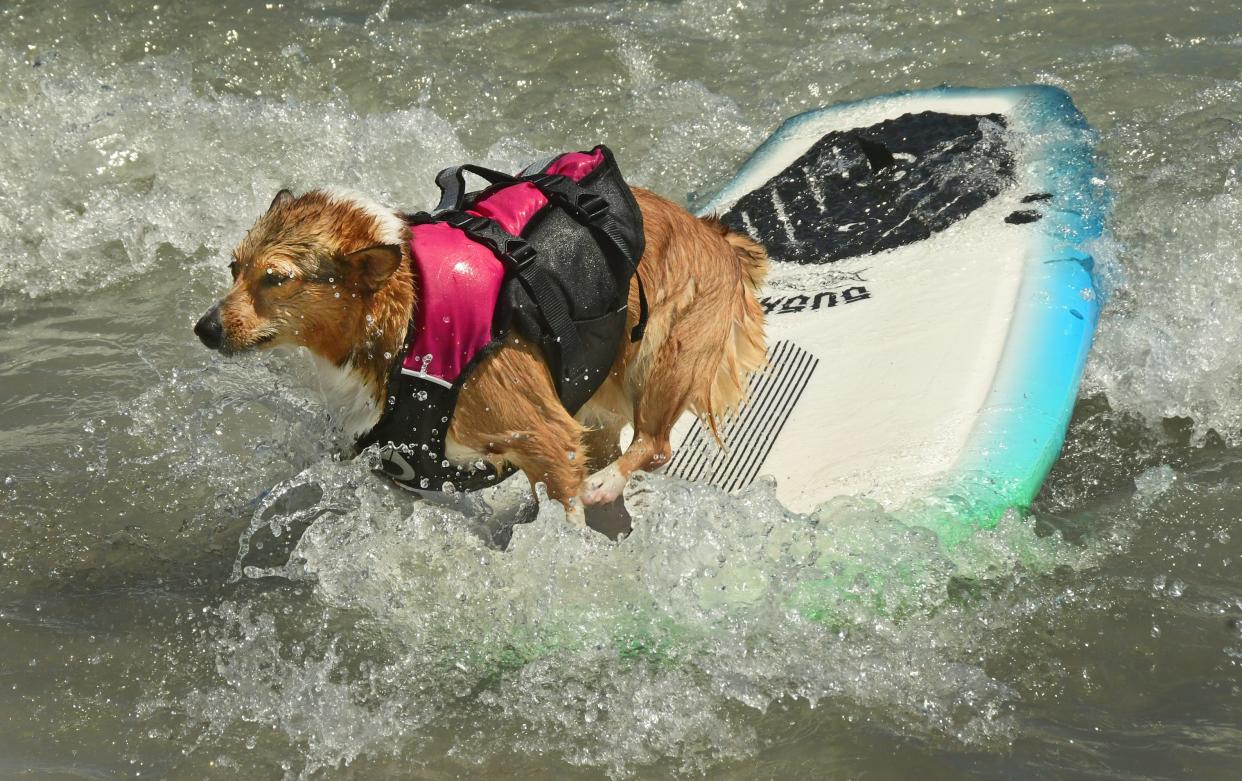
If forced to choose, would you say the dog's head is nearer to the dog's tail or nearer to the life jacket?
the life jacket

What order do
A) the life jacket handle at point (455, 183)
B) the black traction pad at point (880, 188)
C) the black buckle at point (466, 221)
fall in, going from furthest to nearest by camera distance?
1. the black traction pad at point (880, 188)
2. the life jacket handle at point (455, 183)
3. the black buckle at point (466, 221)

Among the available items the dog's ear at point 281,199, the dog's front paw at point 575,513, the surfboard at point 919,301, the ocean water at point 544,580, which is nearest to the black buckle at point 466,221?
the dog's ear at point 281,199

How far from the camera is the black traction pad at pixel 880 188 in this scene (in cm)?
479

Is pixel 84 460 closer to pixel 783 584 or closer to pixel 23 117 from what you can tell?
pixel 783 584

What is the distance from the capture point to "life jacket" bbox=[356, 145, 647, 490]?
9.37 ft

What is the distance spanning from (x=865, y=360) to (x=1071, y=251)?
3.11 feet

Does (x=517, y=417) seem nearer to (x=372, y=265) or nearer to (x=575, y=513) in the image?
(x=575, y=513)

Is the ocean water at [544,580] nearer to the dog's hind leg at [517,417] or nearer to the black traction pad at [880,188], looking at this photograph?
the dog's hind leg at [517,417]

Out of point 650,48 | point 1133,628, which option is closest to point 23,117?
point 650,48

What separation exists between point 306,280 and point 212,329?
246 mm

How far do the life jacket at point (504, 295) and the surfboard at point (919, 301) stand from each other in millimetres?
838

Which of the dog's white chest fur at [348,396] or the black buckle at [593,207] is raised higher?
the black buckle at [593,207]

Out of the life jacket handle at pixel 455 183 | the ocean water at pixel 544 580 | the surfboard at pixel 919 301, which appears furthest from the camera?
the surfboard at pixel 919 301

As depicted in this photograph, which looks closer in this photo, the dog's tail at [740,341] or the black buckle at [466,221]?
the black buckle at [466,221]
